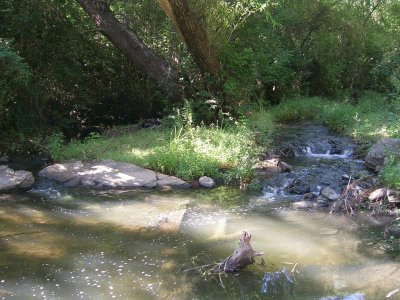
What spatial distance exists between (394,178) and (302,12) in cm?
1127

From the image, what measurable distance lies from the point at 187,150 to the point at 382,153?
144 inches

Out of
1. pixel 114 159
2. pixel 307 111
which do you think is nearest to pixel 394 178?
pixel 114 159

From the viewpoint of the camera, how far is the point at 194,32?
10383 mm

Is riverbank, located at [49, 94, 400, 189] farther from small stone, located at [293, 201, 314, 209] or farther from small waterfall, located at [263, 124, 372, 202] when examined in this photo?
small stone, located at [293, 201, 314, 209]

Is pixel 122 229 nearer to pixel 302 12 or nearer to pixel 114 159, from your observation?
pixel 114 159

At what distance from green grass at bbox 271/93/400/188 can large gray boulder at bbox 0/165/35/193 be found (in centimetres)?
613

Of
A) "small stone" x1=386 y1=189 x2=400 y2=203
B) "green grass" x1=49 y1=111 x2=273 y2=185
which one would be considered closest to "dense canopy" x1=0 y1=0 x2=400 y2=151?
"green grass" x1=49 y1=111 x2=273 y2=185

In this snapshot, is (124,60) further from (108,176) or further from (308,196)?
(308,196)

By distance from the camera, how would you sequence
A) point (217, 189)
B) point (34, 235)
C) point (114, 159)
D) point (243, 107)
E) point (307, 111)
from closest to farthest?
point (34, 235), point (217, 189), point (114, 159), point (243, 107), point (307, 111)

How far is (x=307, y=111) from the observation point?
1459cm


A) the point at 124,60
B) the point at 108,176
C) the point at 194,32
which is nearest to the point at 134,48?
the point at 124,60

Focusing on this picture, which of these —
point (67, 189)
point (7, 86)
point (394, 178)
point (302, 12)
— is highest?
point (302, 12)

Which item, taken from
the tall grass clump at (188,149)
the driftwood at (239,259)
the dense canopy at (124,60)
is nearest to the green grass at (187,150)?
the tall grass clump at (188,149)

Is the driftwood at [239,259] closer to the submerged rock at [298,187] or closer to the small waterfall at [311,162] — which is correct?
the small waterfall at [311,162]
